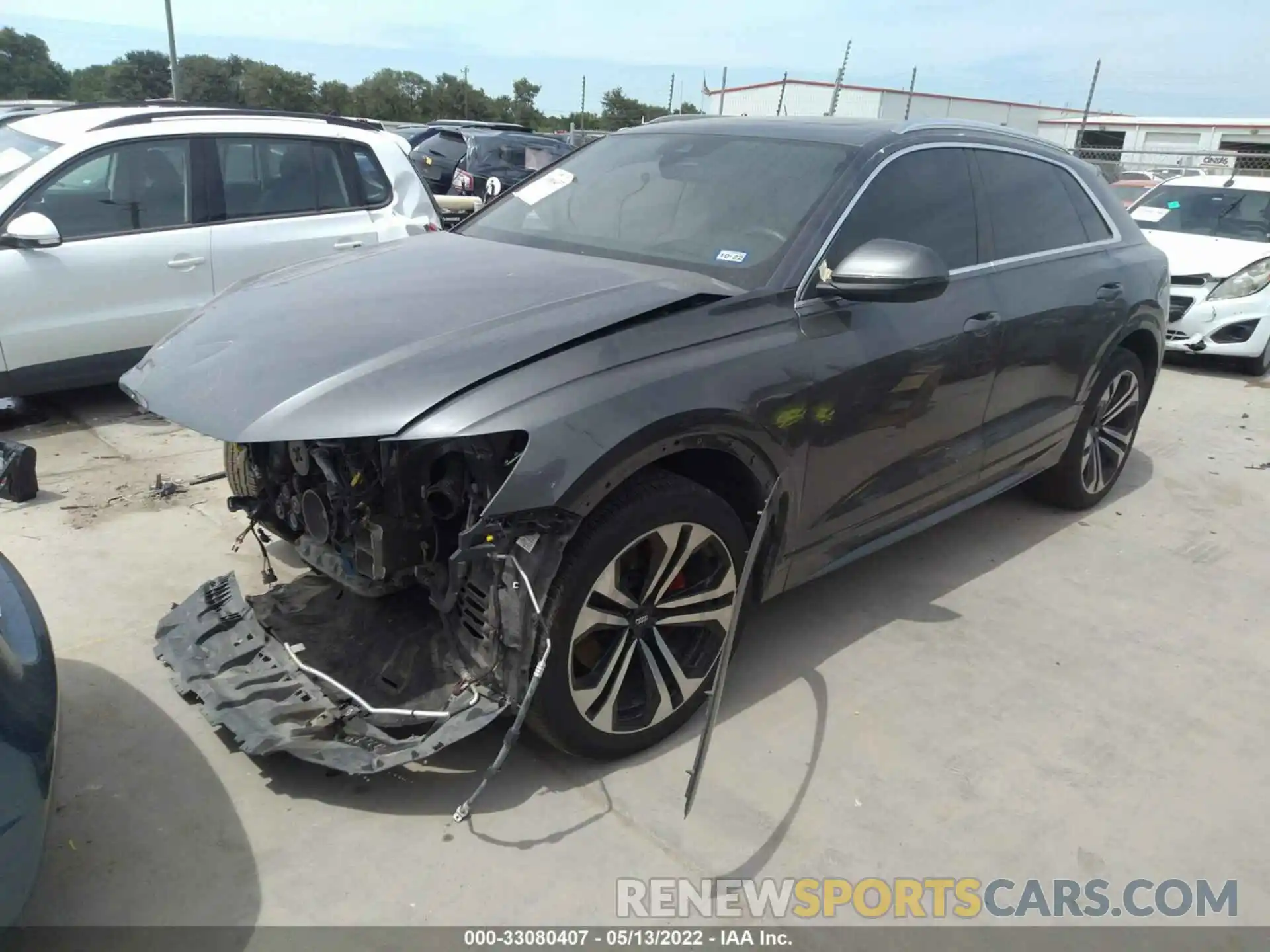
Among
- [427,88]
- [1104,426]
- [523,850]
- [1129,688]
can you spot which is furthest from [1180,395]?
[427,88]

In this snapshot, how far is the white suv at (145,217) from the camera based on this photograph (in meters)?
5.22

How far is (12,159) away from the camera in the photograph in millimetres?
5520

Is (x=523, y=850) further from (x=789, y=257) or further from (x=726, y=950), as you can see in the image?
(x=789, y=257)

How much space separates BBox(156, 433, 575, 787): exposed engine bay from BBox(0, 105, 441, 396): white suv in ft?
8.46

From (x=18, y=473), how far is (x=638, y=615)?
166cm

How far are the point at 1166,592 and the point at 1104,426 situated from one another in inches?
39.5

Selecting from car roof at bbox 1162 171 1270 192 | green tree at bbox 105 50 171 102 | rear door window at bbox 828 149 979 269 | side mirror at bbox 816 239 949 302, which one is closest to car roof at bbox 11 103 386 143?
rear door window at bbox 828 149 979 269

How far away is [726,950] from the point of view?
2.28m

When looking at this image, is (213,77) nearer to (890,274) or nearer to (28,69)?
(28,69)

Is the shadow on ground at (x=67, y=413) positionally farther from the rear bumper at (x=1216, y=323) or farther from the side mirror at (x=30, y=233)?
the rear bumper at (x=1216, y=323)

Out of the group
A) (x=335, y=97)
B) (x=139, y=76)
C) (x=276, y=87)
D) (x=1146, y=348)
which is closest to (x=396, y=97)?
(x=335, y=97)

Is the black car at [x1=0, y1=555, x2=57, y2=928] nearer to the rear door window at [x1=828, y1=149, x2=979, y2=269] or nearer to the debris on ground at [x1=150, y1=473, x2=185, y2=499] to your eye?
the debris on ground at [x1=150, y1=473, x2=185, y2=499]

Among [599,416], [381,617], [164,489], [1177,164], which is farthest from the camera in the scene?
[1177,164]

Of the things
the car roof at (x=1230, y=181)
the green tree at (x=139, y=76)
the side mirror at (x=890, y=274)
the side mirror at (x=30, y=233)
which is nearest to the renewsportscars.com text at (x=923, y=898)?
the side mirror at (x=890, y=274)
